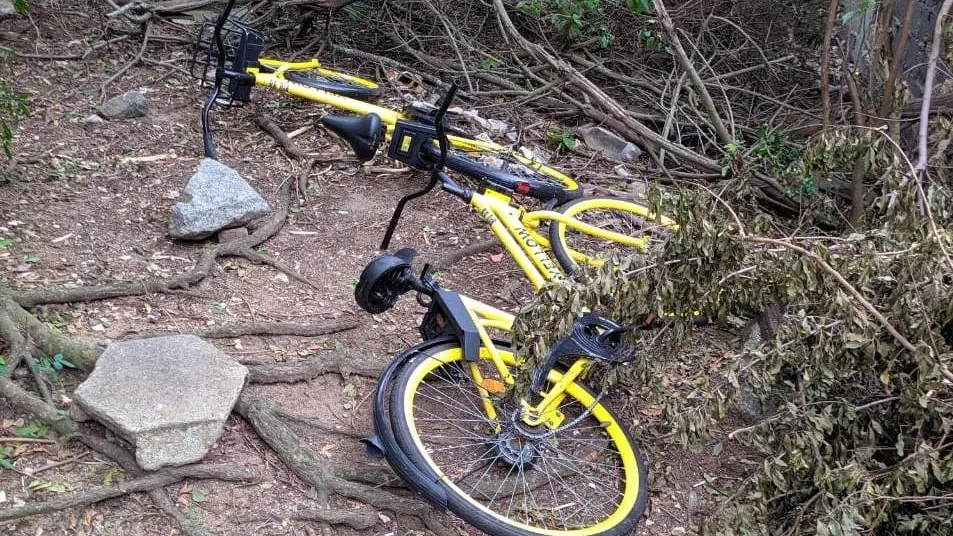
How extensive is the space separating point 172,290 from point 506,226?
1679mm

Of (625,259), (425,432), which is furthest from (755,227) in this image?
(425,432)

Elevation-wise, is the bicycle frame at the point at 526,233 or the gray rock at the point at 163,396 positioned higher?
the bicycle frame at the point at 526,233

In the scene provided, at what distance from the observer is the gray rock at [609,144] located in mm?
5949

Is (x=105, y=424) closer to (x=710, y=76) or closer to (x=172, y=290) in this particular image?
(x=172, y=290)

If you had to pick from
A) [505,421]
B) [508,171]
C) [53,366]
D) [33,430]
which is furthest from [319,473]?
[508,171]

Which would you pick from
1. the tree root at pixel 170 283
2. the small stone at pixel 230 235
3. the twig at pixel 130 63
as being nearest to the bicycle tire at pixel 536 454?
the tree root at pixel 170 283

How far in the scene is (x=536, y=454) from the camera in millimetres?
3305

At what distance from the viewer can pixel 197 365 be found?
3.27m

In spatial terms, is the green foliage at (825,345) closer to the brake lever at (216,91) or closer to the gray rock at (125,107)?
the brake lever at (216,91)

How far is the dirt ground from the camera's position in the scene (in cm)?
298

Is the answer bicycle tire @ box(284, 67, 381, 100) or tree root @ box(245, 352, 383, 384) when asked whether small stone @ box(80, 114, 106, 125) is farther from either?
tree root @ box(245, 352, 383, 384)

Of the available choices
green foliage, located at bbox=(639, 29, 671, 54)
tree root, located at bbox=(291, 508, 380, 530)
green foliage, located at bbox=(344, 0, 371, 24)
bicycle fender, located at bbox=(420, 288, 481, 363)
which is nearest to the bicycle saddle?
bicycle fender, located at bbox=(420, 288, 481, 363)

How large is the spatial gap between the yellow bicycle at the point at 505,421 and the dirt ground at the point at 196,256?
9.9 inches

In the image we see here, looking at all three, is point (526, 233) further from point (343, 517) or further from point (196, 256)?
point (196, 256)
